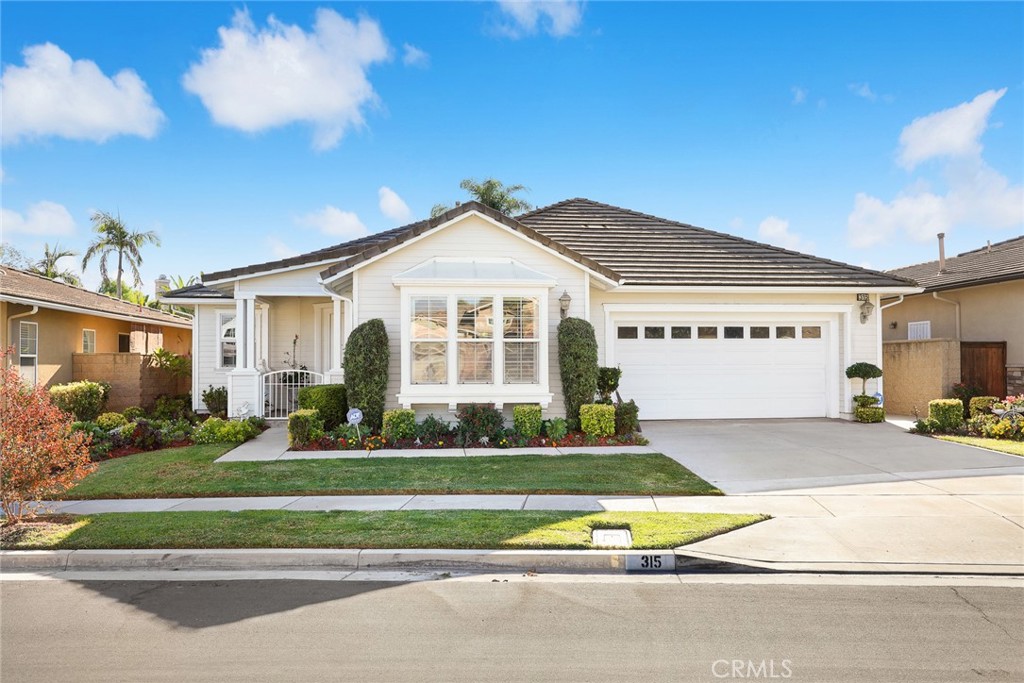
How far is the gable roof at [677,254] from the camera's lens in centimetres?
1353

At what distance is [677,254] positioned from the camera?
14.6 metres

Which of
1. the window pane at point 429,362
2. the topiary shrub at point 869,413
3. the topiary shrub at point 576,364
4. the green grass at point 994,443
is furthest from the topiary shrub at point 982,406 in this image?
the window pane at point 429,362

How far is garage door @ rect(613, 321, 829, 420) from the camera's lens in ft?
44.5

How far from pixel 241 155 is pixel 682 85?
44.2 feet

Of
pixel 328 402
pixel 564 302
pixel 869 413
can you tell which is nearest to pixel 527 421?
pixel 564 302

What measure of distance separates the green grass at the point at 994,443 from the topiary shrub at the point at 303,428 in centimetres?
1210

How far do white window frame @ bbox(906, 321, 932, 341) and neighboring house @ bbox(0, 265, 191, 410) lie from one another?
23044mm

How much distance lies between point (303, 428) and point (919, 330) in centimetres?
1795

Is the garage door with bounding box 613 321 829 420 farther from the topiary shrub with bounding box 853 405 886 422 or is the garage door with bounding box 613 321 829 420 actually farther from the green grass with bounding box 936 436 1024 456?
the green grass with bounding box 936 436 1024 456

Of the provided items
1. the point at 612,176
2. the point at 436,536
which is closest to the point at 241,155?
the point at 612,176

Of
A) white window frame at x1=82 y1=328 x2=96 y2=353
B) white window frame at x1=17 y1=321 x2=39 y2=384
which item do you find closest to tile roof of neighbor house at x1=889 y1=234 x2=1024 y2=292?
white window frame at x1=17 y1=321 x2=39 y2=384

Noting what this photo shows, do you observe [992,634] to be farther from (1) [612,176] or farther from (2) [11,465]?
(1) [612,176]

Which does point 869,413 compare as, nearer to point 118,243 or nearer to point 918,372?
point 918,372

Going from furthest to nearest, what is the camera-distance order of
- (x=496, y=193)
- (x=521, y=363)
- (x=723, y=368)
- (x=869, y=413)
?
(x=496, y=193) → (x=723, y=368) → (x=869, y=413) → (x=521, y=363)
